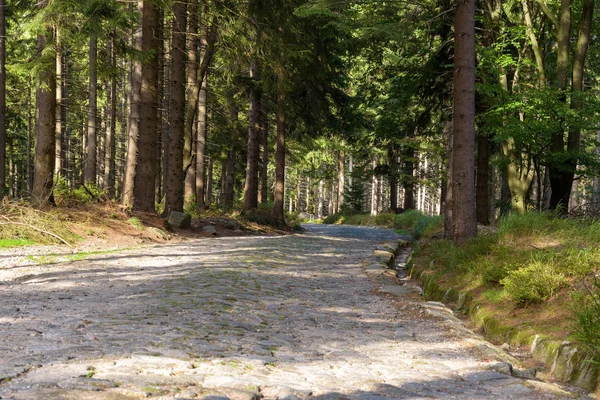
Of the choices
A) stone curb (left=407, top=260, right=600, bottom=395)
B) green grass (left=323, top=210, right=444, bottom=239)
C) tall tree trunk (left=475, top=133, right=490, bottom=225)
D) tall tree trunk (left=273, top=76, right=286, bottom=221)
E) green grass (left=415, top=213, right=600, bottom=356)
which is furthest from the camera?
tall tree trunk (left=273, top=76, right=286, bottom=221)

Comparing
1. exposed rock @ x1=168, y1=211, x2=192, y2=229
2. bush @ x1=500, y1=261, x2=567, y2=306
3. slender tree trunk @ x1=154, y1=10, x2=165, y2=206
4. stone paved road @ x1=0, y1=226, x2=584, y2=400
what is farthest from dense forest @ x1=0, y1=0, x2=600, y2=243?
stone paved road @ x1=0, y1=226, x2=584, y2=400

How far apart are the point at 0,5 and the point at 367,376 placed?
21.3 metres

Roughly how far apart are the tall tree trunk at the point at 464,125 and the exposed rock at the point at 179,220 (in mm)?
9750

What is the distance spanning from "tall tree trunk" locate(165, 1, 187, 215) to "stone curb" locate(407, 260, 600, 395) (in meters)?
12.3

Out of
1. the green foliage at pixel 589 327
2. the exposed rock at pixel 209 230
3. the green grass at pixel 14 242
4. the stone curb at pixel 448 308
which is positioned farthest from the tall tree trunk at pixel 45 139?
the green foliage at pixel 589 327

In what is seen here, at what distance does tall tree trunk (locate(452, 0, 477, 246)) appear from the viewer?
1045 cm

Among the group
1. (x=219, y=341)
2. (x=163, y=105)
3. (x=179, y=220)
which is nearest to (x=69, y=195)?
(x=179, y=220)

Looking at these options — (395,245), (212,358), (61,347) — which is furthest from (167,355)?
(395,245)

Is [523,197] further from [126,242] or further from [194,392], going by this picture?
[194,392]

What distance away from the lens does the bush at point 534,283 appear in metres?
6.50

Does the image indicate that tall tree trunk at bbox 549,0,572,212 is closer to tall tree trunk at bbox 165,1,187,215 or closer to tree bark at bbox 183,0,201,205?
tree bark at bbox 183,0,201,205

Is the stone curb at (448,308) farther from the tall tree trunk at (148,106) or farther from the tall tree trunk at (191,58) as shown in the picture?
the tall tree trunk at (191,58)

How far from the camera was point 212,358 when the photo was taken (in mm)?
4488

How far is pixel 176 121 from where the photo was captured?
18031 millimetres
